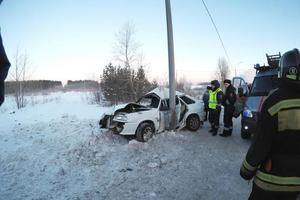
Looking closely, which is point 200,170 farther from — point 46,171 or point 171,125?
point 46,171

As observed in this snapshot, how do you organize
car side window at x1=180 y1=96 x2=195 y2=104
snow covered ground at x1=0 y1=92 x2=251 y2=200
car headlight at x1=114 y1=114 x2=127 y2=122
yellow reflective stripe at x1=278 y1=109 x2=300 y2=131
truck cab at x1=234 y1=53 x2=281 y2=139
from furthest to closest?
car side window at x1=180 y1=96 x2=195 y2=104 < car headlight at x1=114 y1=114 x2=127 y2=122 < truck cab at x1=234 y1=53 x2=281 y2=139 < snow covered ground at x1=0 y1=92 x2=251 y2=200 < yellow reflective stripe at x1=278 y1=109 x2=300 y2=131

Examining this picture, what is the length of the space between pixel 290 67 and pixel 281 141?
0.67m

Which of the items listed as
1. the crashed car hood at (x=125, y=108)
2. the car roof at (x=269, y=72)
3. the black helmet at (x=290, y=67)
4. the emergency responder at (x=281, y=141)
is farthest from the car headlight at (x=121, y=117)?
the black helmet at (x=290, y=67)

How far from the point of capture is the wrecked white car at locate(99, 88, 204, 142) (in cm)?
716

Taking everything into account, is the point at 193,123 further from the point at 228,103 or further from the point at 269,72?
the point at 269,72

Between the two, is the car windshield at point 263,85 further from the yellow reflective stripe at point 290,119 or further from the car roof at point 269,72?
the yellow reflective stripe at point 290,119

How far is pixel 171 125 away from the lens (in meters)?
8.08

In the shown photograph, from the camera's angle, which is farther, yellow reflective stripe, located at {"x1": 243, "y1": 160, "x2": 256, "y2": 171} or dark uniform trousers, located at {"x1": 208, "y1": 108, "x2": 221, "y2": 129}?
dark uniform trousers, located at {"x1": 208, "y1": 108, "x2": 221, "y2": 129}

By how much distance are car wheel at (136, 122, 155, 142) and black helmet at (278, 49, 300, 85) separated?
554cm

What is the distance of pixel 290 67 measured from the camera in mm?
1940

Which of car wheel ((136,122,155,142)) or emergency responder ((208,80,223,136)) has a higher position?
emergency responder ((208,80,223,136))

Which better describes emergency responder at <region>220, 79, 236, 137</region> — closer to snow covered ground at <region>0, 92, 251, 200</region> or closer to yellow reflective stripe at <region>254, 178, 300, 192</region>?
snow covered ground at <region>0, 92, 251, 200</region>

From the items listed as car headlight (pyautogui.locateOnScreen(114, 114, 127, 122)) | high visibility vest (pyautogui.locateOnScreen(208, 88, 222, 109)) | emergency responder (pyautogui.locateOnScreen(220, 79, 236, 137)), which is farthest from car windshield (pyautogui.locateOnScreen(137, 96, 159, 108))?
emergency responder (pyautogui.locateOnScreen(220, 79, 236, 137))

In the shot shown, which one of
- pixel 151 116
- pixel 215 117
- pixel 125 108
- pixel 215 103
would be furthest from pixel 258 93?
pixel 125 108
